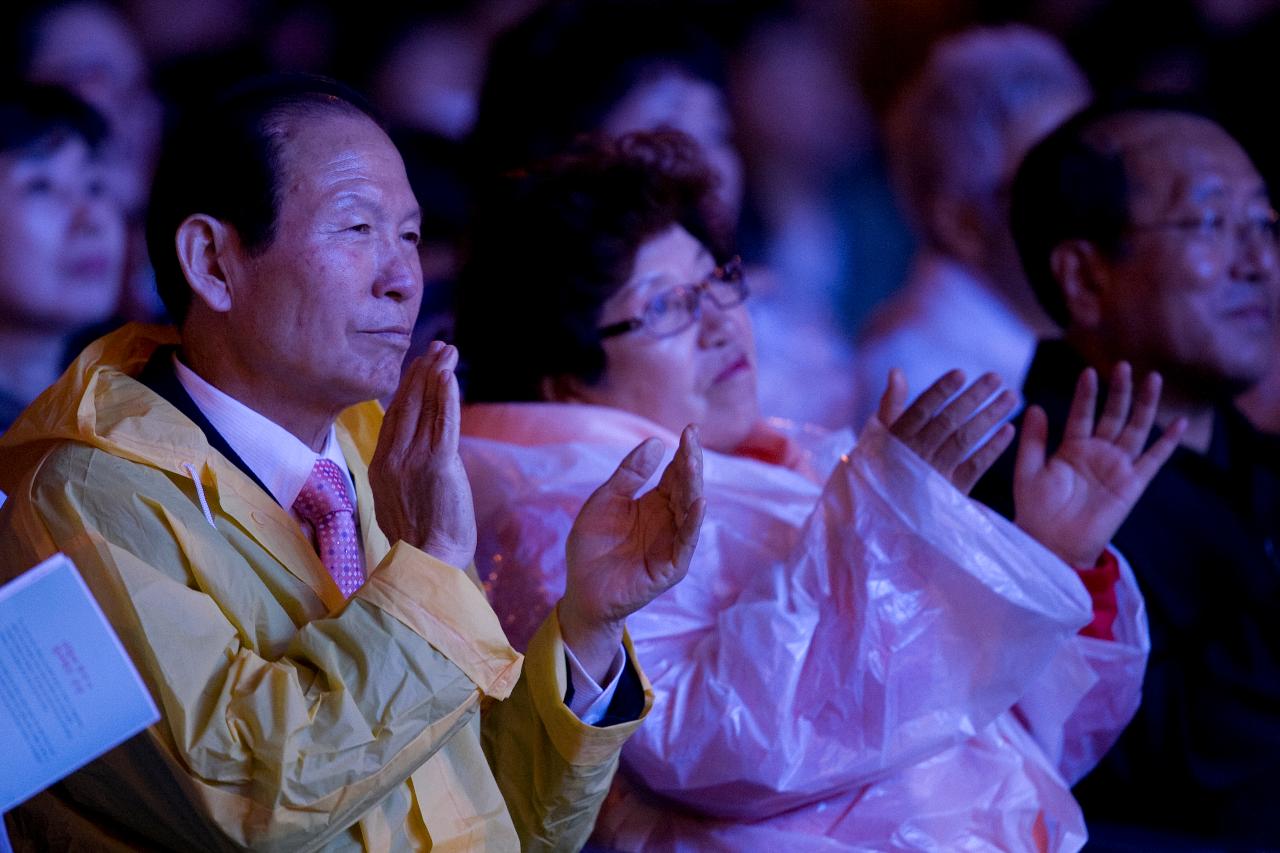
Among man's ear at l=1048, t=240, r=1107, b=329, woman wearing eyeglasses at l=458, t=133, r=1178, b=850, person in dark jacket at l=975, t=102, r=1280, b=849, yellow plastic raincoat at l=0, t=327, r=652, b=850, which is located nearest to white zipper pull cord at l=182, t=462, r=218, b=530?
yellow plastic raincoat at l=0, t=327, r=652, b=850

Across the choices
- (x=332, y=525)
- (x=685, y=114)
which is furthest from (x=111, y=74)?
(x=332, y=525)

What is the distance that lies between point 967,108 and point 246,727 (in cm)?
267

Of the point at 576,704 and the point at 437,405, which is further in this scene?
the point at 576,704

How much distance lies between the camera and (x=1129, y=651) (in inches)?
70.1

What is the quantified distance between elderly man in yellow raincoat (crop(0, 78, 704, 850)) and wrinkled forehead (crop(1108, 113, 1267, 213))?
1.17 meters

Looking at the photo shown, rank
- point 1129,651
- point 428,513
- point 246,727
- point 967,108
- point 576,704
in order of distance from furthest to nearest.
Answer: point 967,108 → point 1129,651 → point 576,704 → point 428,513 → point 246,727

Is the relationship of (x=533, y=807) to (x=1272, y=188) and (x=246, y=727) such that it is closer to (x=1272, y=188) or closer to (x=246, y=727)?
(x=246, y=727)

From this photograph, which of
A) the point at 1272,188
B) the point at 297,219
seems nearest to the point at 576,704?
the point at 297,219

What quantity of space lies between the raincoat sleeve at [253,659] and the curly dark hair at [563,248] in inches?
31.2

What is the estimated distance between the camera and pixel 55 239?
7.91 feet

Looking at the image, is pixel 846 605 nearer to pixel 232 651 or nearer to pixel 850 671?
pixel 850 671

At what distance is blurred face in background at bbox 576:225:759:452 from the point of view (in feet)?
6.33

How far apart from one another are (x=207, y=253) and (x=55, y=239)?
1266mm

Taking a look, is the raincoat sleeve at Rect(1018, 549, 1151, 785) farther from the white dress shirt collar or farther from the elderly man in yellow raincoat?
the white dress shirt collar
